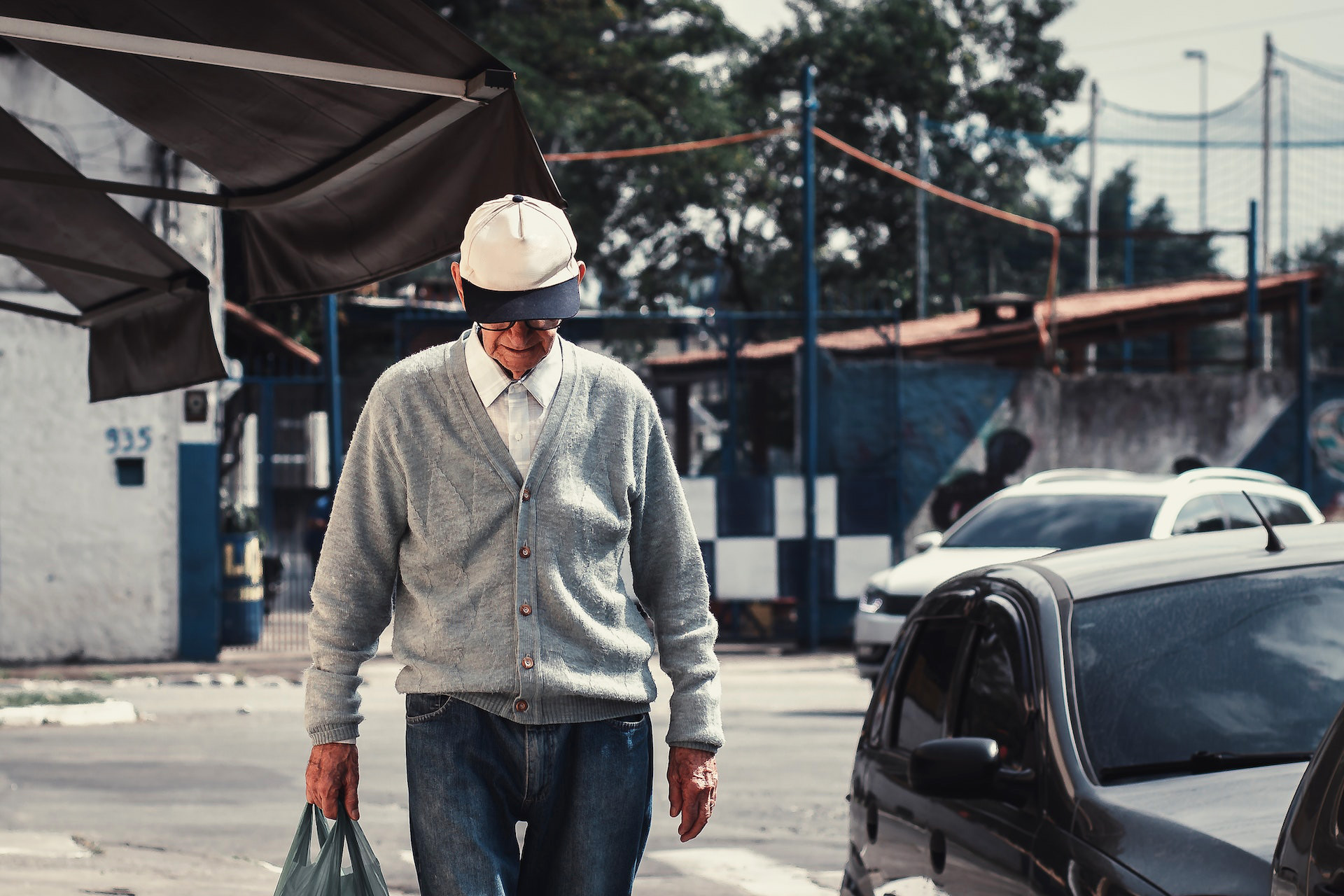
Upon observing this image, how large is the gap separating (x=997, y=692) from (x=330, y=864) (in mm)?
1527

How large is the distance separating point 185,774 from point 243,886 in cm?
→ 309

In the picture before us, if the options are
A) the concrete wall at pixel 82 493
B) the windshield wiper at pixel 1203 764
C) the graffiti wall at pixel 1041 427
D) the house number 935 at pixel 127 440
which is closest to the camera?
the windshield wiper at pixel 1203 764

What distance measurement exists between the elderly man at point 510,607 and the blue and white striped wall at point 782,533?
13.0m

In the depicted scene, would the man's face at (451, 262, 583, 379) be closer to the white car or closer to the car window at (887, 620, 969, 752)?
the car window at (887, 620, 969, 752)

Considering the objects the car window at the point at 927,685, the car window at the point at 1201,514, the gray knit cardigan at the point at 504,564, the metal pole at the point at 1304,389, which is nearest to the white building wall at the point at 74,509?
the car window at the point at 1201,514

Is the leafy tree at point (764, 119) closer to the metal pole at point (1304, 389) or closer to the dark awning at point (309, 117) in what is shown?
the metal pole at point (1304, 389)

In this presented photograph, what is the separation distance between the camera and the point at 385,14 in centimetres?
360

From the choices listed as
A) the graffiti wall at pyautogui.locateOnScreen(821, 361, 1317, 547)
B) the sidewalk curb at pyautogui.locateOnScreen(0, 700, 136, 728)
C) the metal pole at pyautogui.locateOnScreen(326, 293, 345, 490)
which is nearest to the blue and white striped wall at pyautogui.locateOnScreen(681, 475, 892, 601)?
the graffiti wall at pyautogui.locateOnScreen(821, 361, 1317, 547)

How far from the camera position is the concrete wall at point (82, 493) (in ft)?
48.7

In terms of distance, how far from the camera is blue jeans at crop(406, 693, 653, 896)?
2.94 m

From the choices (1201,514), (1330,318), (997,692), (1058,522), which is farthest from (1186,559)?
(1330,318)

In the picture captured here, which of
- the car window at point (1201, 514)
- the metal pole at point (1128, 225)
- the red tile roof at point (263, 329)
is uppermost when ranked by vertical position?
the metal pole at point (1128, 225)

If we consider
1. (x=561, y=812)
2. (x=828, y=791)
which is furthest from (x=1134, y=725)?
(x=828, y=791)

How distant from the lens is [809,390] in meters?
16.5
